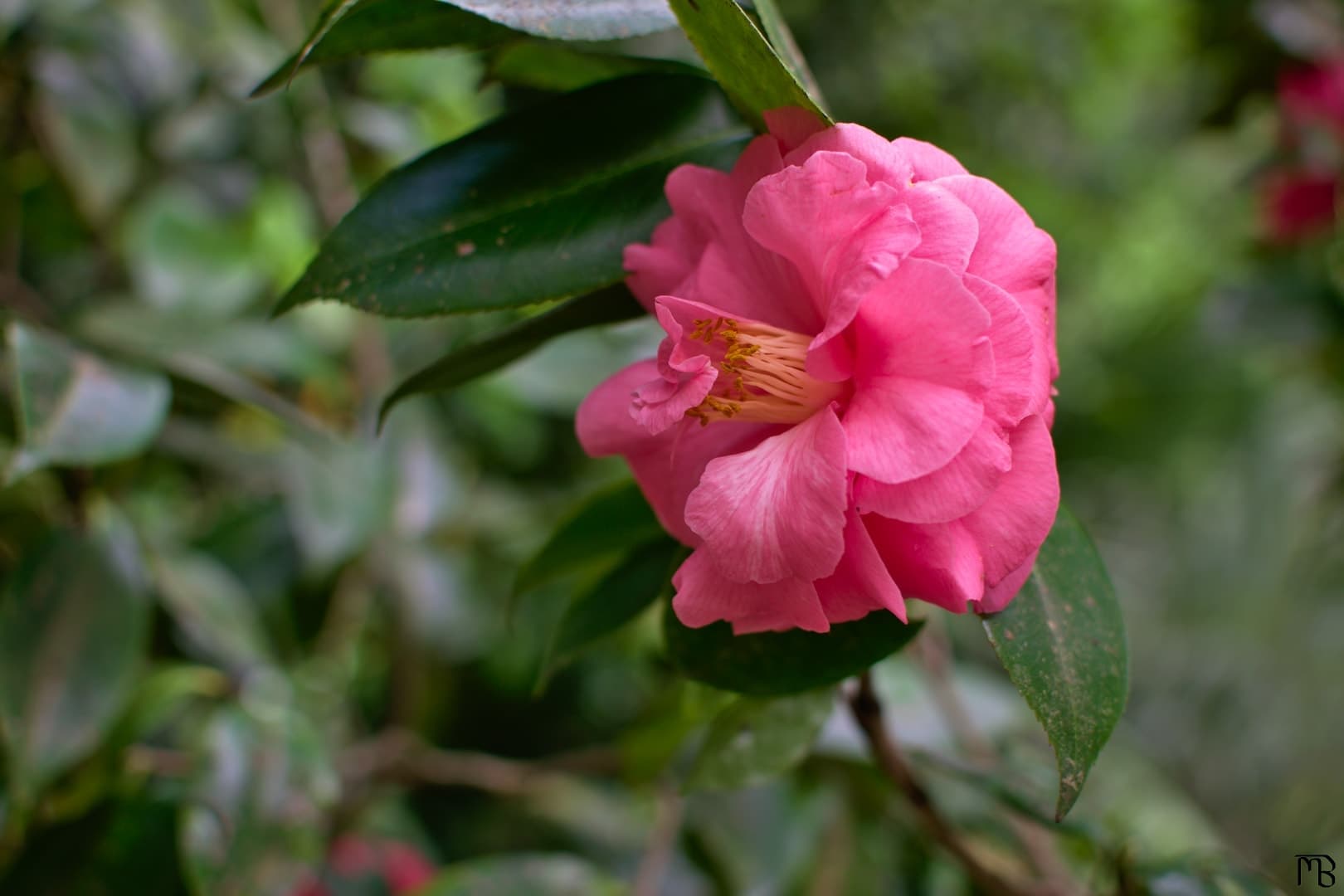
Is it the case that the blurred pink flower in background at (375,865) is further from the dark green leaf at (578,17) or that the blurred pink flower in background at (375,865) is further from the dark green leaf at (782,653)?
the dark green leaf at (578,17)

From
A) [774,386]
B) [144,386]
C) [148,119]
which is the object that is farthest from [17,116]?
[774,386]

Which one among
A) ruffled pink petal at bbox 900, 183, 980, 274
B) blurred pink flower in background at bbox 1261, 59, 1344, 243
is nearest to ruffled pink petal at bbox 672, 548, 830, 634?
ruffled pink petal at bbox 900, 183, 980, 274

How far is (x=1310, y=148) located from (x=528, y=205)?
138 centimetres

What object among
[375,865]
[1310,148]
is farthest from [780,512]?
[1310,148]

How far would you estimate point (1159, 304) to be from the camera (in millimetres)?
3104

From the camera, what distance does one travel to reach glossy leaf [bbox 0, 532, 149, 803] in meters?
0.65

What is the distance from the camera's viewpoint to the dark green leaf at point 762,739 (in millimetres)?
500

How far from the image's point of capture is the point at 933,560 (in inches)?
13.3

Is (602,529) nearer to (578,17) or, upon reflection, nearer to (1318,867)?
(578,17)

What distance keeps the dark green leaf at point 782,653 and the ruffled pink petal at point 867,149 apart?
0.18m

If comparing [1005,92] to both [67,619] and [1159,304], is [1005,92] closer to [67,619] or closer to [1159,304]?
[1159,304]

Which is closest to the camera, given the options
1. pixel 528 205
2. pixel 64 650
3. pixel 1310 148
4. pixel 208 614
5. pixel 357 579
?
pixel 528 205

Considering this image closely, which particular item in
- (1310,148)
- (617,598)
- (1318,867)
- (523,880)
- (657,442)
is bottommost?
(1310,148)

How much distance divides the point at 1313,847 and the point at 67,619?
1.79 m
